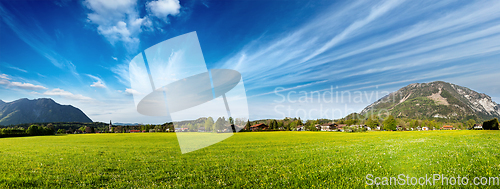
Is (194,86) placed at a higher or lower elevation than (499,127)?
higher

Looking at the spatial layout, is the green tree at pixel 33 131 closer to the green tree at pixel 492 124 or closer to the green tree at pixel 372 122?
the green tree at pixel 372 122

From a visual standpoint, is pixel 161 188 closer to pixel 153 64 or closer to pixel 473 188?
pixel 153 64

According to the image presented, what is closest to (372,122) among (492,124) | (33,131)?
(492,124)

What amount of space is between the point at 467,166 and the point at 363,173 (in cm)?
410

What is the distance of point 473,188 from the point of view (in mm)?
5395

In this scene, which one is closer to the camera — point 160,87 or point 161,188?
point 161,188

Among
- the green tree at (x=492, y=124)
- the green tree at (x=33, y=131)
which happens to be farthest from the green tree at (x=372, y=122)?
the green tree at (x=33, y=131)

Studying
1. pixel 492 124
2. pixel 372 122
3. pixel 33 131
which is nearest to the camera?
pixel 492 124

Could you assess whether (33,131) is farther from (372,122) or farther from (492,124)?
(492,124)

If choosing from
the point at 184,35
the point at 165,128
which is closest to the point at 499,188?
the point at 184,35

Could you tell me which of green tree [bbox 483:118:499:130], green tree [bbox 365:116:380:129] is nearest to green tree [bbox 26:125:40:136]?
green tree [bbox 365:116:380:129]

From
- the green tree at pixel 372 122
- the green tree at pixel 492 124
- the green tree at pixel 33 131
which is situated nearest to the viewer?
the green tree at pixel 492 124

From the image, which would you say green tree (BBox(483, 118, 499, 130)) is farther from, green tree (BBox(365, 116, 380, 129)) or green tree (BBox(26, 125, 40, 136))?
green tree (BBox(26, 125, 40, 136))

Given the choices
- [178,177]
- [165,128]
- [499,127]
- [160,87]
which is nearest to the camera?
[178,177]
